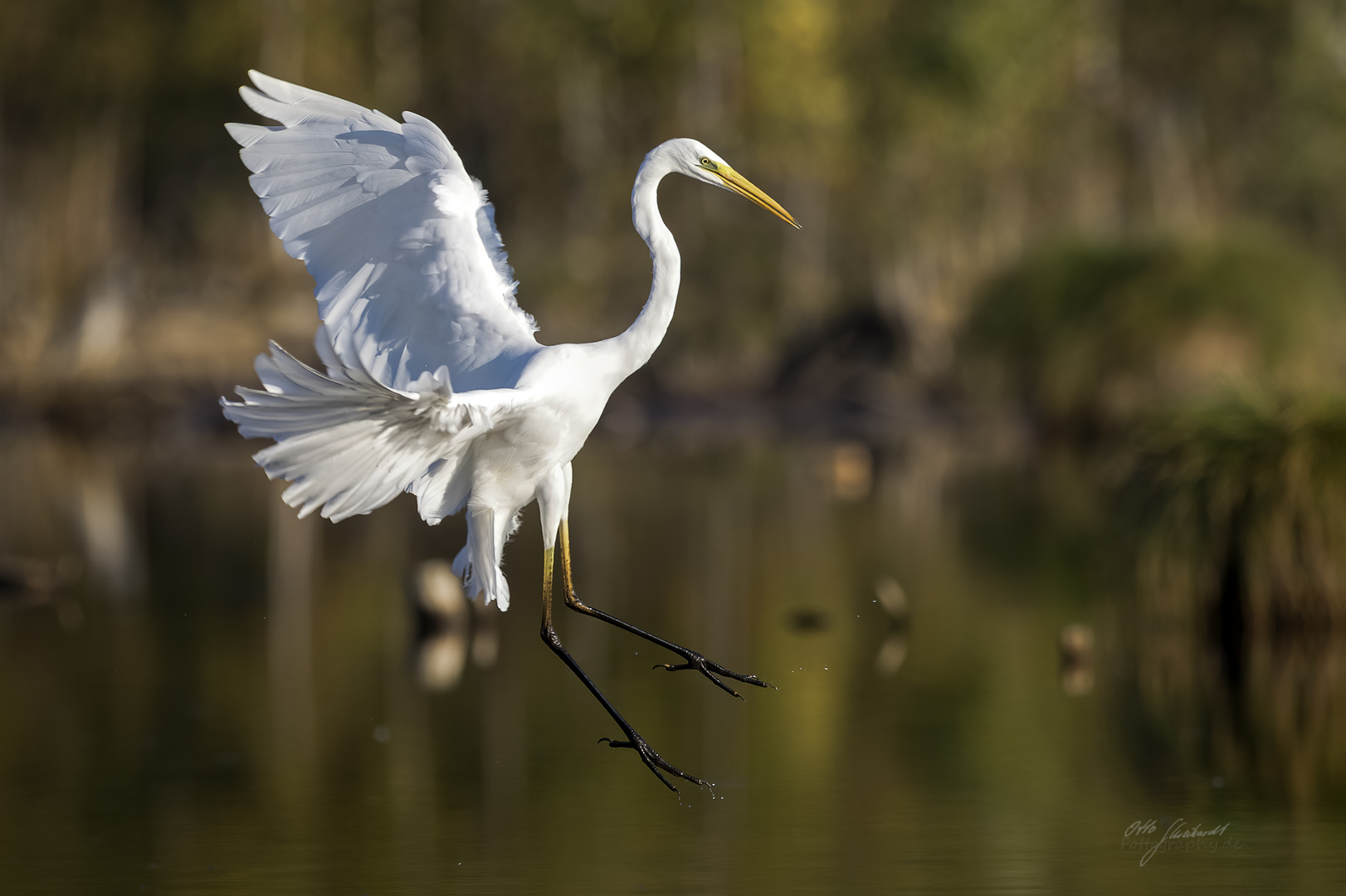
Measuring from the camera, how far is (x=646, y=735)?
1032cm

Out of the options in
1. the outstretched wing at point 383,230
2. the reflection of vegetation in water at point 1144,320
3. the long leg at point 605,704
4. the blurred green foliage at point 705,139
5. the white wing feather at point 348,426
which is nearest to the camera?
the white wing feather at point 348,426

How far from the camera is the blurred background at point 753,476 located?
8641 mm

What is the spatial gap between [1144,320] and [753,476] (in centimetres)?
578

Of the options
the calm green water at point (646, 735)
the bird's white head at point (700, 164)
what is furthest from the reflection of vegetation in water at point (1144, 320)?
the bird's white head at point (700, 164)

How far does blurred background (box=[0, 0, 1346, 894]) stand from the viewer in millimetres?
8641

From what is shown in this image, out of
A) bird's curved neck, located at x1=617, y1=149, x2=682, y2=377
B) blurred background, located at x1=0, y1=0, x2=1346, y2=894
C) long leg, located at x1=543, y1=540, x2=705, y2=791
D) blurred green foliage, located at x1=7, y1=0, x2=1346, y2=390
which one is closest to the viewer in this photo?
bird's curved neck, located at x1=617, y1=149, x2=682, y2=377

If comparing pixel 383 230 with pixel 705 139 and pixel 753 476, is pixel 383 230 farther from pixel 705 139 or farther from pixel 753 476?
pixel 705 139

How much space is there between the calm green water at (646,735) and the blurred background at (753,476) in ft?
0.16

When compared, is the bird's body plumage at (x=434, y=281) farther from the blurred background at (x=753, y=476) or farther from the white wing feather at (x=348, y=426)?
the blurred background at (x=753, y=476)

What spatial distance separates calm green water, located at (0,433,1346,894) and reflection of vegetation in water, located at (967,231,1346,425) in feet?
23.4

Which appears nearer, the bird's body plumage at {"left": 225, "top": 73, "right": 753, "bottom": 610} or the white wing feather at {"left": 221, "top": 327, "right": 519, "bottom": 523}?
the white wing feather at {"left": 221, "top": 327, "right": 519, "bottom": 523}

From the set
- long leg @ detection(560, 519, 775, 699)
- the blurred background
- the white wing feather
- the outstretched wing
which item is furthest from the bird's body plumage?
the blurred background
